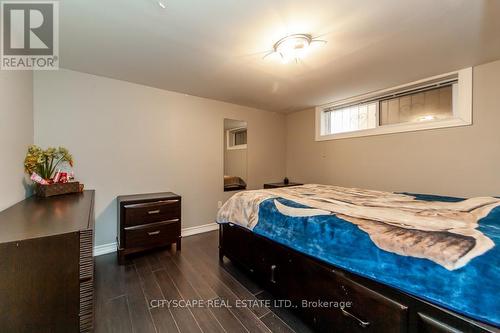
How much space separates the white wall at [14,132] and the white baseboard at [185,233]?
1.09 m

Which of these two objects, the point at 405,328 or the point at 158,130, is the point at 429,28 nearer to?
the point at 405,328

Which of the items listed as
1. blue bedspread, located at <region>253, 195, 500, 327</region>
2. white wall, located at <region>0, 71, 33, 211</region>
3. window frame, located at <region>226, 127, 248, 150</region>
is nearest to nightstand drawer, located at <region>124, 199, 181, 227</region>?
white wall, located at <region>0, 71, 33, 211</region>

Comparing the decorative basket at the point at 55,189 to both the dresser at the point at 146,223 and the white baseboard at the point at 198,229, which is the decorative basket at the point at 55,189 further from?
the white baseboard at the point at 198,229

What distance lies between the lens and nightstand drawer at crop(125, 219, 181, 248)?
2.47m

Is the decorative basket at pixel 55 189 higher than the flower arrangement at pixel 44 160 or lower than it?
lower

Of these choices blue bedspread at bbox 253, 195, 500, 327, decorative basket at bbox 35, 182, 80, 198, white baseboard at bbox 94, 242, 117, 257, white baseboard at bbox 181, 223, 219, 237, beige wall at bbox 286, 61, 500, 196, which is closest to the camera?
blue bedspread at bbox 253, 195, 500, 327

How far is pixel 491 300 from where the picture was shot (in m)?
0.78

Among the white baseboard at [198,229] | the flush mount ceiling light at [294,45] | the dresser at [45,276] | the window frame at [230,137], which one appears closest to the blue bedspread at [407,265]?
the dresser at [45,276]

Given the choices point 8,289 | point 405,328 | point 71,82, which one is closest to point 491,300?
point 405,328

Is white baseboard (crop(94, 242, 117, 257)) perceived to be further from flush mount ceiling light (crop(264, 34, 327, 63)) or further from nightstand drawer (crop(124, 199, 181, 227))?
flush mount ceiling light (crop(264, 34, 327, 63))

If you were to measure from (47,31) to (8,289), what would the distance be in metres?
1.93

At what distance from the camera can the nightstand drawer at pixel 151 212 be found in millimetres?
2457

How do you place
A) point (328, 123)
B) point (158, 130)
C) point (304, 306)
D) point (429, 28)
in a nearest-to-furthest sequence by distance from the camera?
point (304, 306) < point (429, 28) < point (158, 130) < point (328, 123)

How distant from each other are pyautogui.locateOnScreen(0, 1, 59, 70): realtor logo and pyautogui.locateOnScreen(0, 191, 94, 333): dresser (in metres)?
1.42
